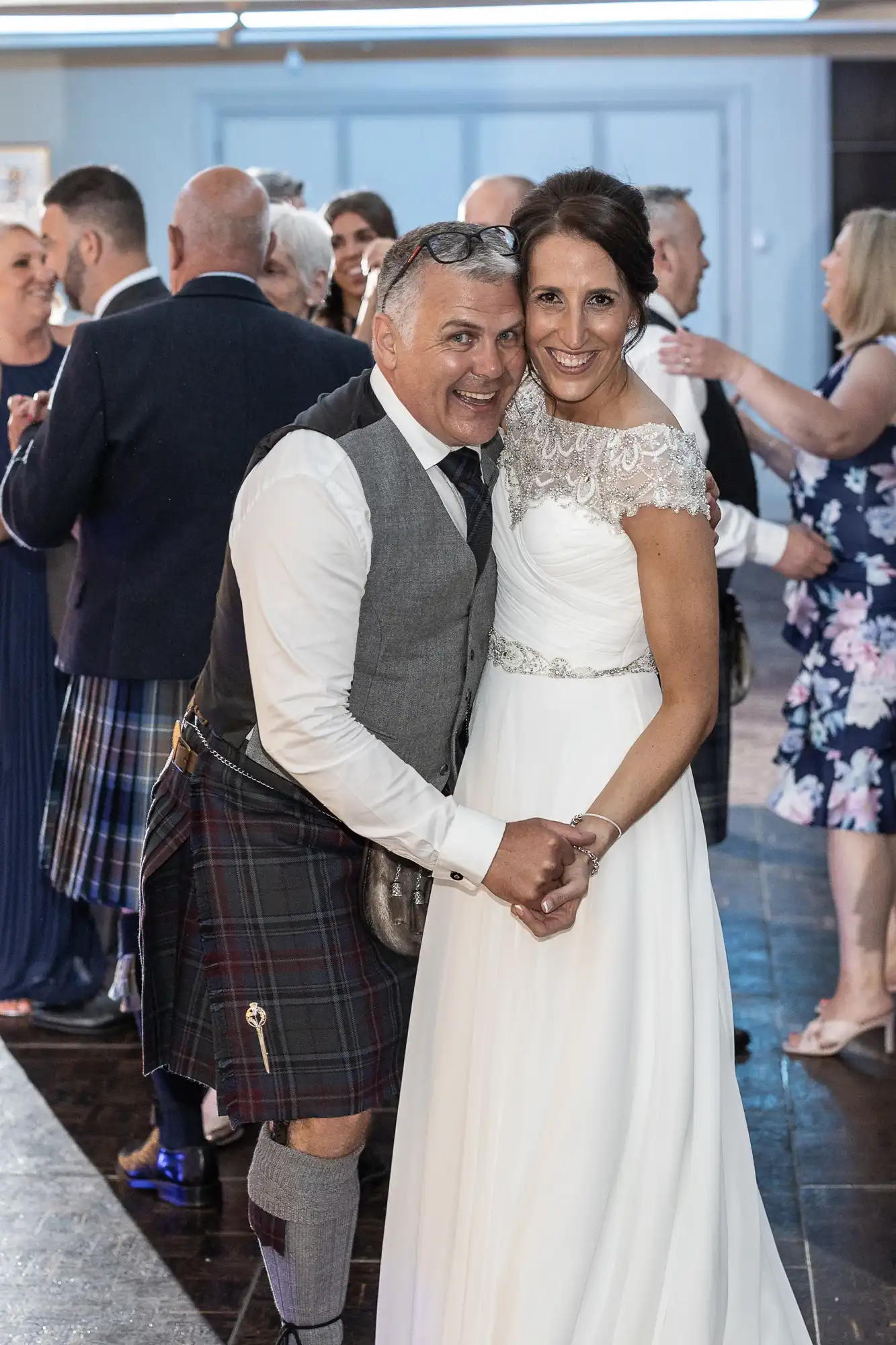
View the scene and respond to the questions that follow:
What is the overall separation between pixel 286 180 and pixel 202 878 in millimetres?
2926

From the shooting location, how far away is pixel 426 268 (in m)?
1.98

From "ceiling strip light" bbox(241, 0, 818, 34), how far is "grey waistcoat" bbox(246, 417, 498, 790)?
281 centimetres

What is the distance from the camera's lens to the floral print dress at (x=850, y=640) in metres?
3.45

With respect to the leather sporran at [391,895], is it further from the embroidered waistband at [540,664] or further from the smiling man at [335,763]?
the embroidered waistband at [540,664]

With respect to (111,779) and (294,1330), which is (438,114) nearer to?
(111,779)

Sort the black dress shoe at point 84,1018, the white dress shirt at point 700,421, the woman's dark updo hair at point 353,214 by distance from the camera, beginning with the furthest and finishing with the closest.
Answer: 1. the woman's dark updo hair at point 353,214
2. the black dress shoe at point 84,1018
3. the white dress shirt at point 700,421

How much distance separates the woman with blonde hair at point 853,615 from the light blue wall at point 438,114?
6.34 m

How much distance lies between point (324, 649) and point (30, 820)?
2.01 m

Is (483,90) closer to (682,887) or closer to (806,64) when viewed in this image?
(806,64)

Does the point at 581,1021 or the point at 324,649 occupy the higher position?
the point at 324,649

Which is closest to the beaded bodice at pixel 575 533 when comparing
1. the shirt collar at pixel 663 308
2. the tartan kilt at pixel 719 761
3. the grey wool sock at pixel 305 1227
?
→ the grey wool sock at pixel 305 1227

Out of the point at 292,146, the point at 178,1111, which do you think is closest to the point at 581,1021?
the point at 178,1111

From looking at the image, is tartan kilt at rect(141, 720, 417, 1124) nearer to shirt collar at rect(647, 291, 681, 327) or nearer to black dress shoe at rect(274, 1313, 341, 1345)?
black dress shoe at rect(274, 1313, 341, 1345)

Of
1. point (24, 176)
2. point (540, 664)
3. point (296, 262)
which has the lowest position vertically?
point (540, 664)
